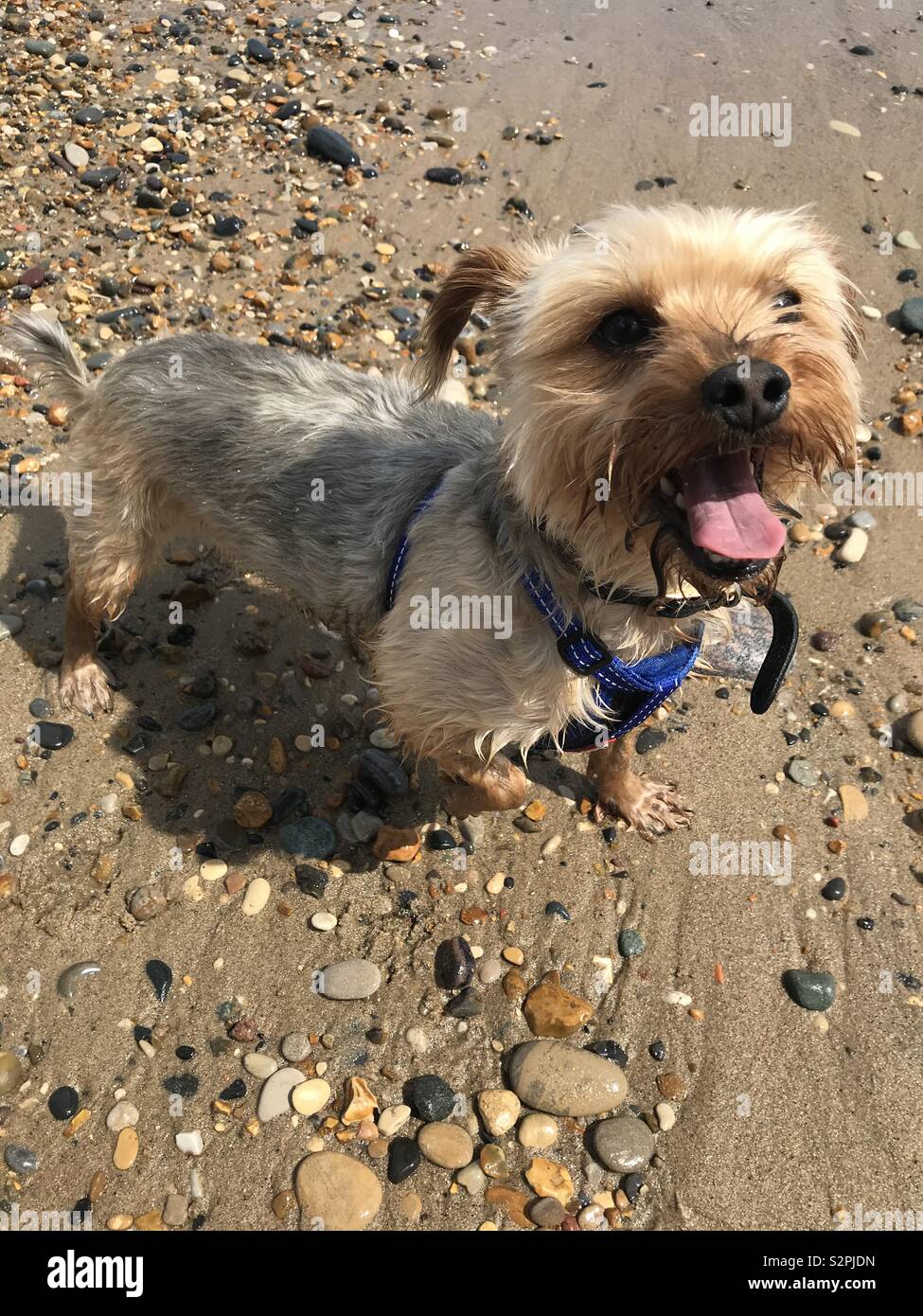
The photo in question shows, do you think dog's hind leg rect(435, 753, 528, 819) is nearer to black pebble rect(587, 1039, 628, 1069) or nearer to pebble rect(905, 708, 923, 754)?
black pebble rect(587, 1039, 628, 1069)

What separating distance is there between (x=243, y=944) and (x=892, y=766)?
378cm

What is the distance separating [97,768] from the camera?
503cm

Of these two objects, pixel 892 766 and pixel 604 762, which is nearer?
pixel 604 762

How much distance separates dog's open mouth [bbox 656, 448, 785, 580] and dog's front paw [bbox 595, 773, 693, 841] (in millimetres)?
2271

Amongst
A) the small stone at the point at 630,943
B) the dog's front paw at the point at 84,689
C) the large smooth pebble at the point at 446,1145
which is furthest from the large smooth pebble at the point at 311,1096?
the dog's front paw at the point at 84,689

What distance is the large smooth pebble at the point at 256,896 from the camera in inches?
176

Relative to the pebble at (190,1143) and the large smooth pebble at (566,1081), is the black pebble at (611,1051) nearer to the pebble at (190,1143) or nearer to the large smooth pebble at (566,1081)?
the large smooth pebble at (566,1081)

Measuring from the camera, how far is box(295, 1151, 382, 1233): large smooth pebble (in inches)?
139

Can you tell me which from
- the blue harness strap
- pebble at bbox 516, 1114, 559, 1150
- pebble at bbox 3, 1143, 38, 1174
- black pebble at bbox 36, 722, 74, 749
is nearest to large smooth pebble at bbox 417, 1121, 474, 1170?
pebble at bbox 516, 1114, 559, 1150

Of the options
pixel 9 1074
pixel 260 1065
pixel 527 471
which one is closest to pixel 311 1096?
pixel 260 1065

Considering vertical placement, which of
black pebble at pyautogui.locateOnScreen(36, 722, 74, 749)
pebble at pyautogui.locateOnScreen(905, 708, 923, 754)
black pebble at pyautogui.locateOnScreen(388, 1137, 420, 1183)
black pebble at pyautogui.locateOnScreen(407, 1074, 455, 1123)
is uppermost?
pebble at pyautogui.locateOnScreen(905, 708, 923, 754)
